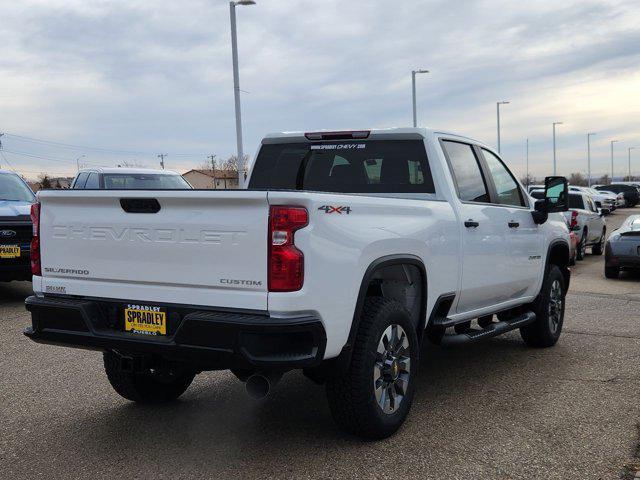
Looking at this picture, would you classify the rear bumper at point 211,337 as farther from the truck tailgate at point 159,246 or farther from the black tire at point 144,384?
the black tire at point 144,384

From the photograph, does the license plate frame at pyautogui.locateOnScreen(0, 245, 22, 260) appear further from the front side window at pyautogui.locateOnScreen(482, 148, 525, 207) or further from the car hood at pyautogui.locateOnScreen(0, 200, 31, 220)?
the front side window at pyautogui.locateOnScreen(482, 148, 525, 207)

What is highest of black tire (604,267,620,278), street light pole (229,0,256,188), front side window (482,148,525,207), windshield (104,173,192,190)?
street light pole (229,0,256,188)

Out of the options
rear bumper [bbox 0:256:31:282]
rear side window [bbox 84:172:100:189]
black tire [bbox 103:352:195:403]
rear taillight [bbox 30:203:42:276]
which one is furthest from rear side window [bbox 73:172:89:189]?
A: rear taillight [bbox 30:203:42:276]

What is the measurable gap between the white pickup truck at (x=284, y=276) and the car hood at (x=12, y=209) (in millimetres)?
5247

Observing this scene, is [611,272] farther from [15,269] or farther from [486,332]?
[15,269]

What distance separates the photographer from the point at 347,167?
5406 mm

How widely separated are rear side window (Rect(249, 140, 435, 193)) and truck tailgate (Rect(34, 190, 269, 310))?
1663mm

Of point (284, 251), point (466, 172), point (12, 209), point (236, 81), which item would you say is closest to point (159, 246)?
point (284, 251)

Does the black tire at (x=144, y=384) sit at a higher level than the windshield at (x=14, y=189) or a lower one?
lower

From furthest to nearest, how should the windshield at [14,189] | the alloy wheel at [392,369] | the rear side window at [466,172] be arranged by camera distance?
the windshield at [14,189] < the rear side window at [466,172] < the alloy wheel at [392,369]

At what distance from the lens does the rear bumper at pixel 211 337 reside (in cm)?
350

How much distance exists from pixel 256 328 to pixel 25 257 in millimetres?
6682

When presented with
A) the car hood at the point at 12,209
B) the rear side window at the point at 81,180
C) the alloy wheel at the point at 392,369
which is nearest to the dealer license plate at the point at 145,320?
the alloy wheel at the point at 392,369

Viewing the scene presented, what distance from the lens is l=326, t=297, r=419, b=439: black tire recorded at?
392 centimetres
